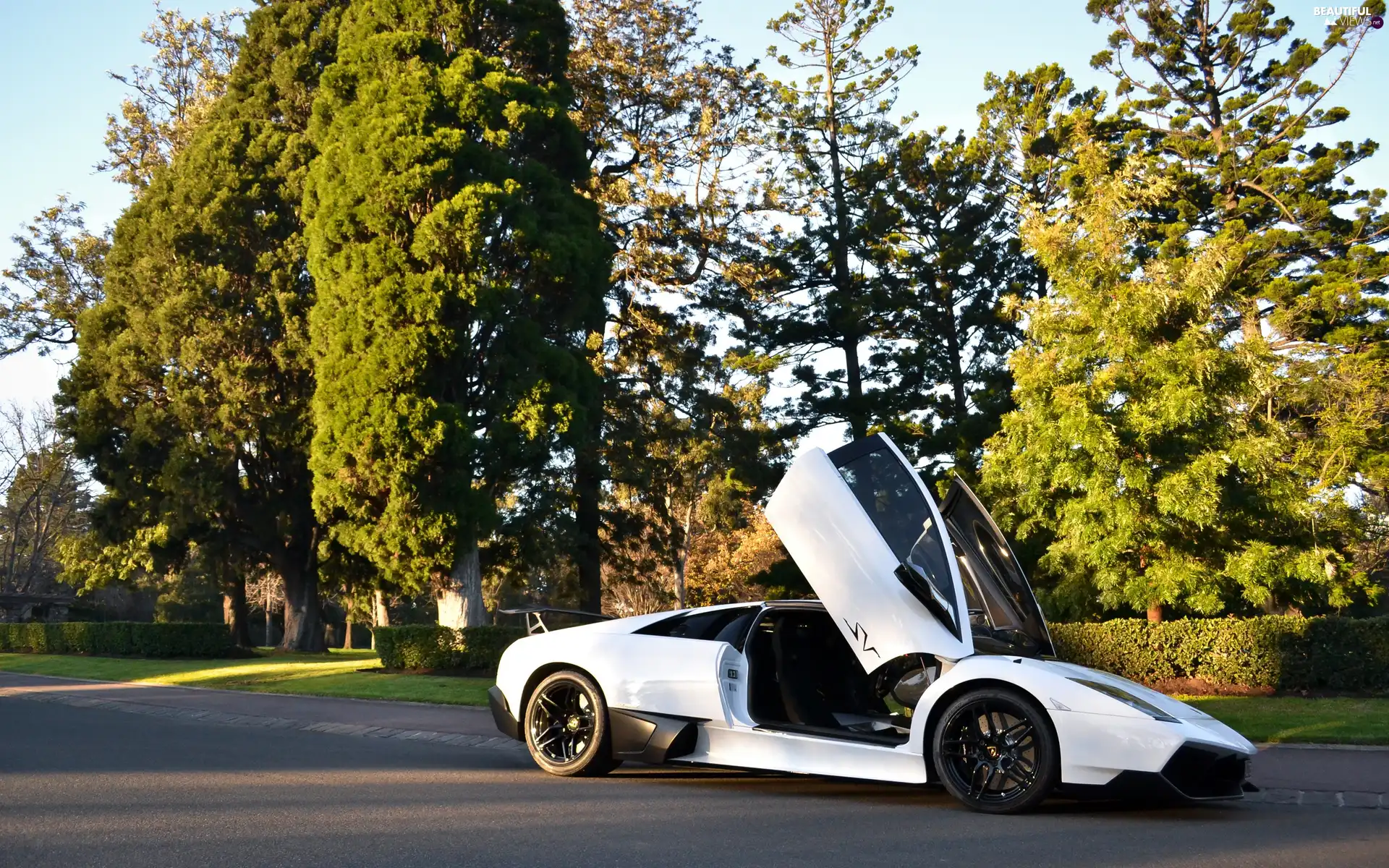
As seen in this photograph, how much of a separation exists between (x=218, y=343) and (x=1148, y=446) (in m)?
21.3

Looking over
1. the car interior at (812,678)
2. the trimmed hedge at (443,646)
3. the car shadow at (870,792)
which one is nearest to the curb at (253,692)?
the trimmed hedge at (443,646)

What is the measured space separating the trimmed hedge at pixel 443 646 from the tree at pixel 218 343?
889 centimetres

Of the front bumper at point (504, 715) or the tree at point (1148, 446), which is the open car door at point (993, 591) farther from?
the tree at point (1148, 446)

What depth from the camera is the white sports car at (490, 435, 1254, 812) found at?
21.3ft

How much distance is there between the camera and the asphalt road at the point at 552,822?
5.32 metres

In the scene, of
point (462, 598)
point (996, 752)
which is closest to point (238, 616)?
point (462, 598)

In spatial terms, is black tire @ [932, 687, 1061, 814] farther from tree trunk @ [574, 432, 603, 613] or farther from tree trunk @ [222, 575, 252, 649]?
tree trunk @ [222, 575, 252, 649]

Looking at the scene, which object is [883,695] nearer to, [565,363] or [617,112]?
[565,363]

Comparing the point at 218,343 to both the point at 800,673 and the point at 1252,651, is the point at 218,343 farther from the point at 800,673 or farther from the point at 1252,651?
the point at 800,673

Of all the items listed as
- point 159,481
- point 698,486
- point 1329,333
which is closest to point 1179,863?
point 159,481

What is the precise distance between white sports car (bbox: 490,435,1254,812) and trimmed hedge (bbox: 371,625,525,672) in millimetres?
10762

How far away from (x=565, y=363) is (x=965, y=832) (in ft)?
59.0

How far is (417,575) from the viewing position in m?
21.7

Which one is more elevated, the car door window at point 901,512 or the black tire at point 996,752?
the car door window at point 901,512
